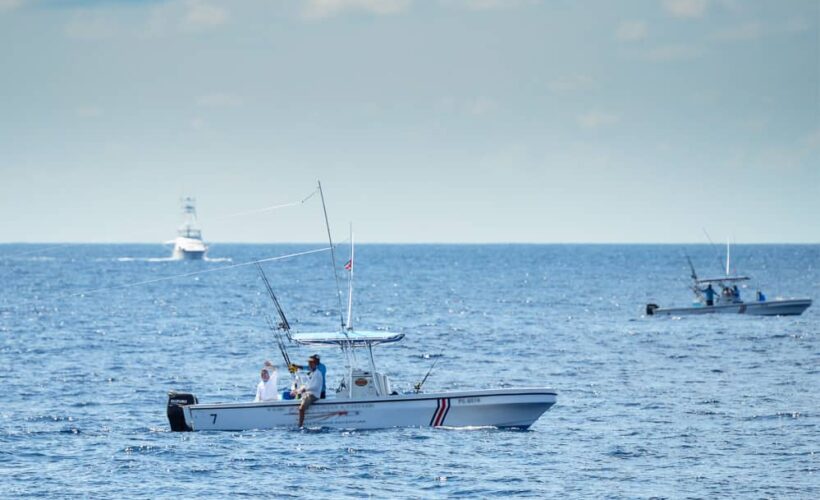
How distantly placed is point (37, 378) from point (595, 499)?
92.2 feet

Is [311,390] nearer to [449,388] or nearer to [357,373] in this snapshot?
[357,373]

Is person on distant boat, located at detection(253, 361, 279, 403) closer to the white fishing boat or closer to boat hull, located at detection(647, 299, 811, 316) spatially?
the white fishing boat

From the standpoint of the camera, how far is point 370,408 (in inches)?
1355

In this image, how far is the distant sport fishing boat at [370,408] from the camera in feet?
113

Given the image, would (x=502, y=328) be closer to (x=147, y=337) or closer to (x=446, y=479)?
(x=147, y=337)

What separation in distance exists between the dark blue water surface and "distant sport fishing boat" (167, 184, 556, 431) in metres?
0.39

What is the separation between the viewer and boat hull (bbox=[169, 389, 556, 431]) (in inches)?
1353

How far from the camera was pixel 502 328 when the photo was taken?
73.9 m

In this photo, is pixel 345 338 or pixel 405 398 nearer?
pixel 345 338

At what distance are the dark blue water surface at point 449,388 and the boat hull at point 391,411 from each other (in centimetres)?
39

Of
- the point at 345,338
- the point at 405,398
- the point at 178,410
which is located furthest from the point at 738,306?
the point at 178,410

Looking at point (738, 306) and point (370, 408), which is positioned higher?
point (738, 306)

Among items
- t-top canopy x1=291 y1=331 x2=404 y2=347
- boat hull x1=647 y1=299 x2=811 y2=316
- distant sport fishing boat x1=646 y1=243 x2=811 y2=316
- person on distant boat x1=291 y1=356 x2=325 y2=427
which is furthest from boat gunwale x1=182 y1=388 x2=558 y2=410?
boat hull x1=647 y1=299 x2=811 y2=316

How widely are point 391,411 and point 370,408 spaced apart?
611 mm
